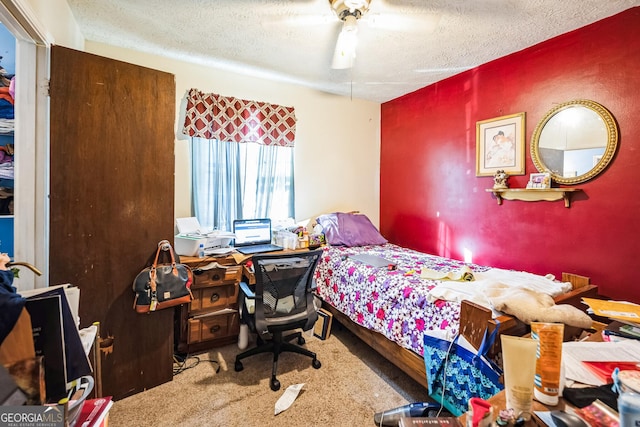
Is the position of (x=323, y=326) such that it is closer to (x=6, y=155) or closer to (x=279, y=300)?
(x=279, y=300)

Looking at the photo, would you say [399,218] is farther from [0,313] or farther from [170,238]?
[0,313]

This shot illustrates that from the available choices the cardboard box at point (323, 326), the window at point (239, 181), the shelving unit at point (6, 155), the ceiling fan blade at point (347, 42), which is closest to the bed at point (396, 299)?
the cardboard box at point (323, 326)

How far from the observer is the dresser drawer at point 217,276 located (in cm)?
234

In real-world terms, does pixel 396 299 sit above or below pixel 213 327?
above

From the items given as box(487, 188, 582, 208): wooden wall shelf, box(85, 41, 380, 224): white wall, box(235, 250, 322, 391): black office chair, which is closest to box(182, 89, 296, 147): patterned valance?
box(85, 41, 380, 224): white wall

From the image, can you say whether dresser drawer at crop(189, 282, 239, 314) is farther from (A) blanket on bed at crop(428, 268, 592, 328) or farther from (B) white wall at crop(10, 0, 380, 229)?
(A) blanket on bed at crop(428, 268, 592, 328)

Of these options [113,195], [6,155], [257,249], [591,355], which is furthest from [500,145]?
[6,155]

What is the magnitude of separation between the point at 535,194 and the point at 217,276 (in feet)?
8.84

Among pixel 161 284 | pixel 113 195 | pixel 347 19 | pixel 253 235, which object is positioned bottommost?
pixel 161 284

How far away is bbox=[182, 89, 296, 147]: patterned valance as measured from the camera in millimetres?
2777

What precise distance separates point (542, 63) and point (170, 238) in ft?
10.3

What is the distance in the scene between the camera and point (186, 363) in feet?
7.34

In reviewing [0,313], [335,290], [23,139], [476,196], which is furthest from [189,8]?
[476,196]

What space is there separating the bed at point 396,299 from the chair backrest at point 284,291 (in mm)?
447
